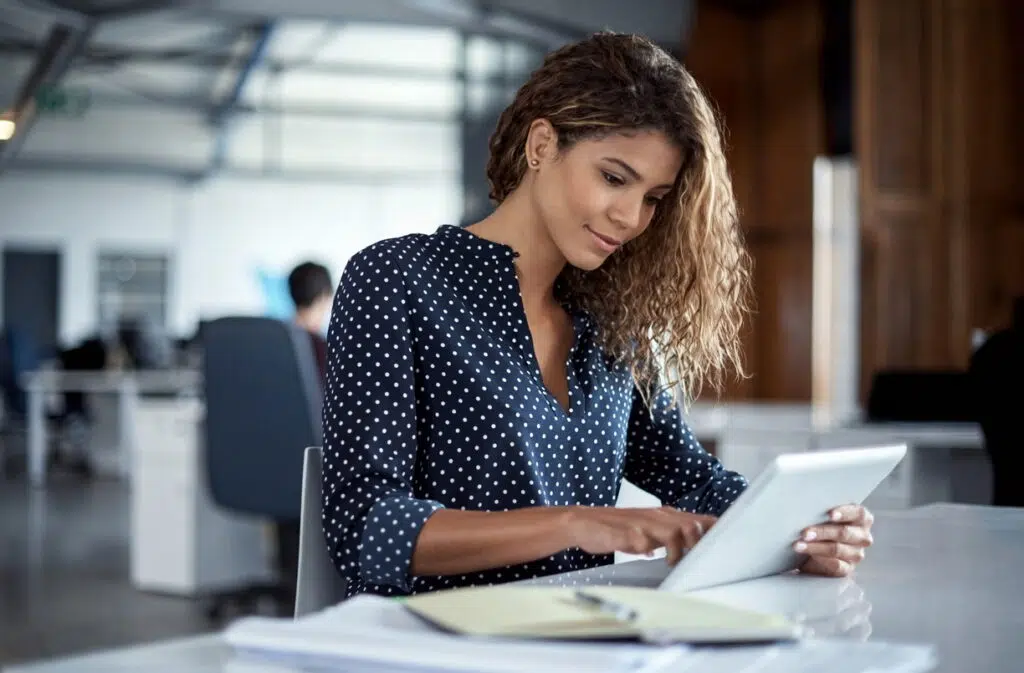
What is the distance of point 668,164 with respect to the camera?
162 cm

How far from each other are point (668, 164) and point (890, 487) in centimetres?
228

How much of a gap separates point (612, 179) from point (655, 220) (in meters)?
0.25

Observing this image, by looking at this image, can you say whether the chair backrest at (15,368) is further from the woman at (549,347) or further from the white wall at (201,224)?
the woman at (549,347)

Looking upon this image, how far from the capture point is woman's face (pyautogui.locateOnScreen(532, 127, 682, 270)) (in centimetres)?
158

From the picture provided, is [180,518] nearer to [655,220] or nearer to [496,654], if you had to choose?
[655,220]

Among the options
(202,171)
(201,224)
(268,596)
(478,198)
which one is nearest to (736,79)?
(478,198)

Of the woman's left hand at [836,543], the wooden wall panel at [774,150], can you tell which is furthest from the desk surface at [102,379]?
the woman's left hand at [836,543]

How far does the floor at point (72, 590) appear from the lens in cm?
423

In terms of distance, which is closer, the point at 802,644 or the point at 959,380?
the point at 802,644

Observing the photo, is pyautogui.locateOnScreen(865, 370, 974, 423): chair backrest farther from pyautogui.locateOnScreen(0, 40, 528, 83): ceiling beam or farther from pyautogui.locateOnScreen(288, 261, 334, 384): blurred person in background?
pyautogui.locateOnScreen(0, 40, 528, 83): ceiling beam

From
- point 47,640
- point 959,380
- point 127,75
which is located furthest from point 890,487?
point 127,75

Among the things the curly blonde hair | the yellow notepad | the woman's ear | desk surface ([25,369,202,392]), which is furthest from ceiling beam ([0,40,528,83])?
the yellow notepad

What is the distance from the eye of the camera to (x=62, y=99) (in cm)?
1241

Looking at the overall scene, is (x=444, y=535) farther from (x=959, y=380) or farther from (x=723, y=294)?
(x=959, y=380)
